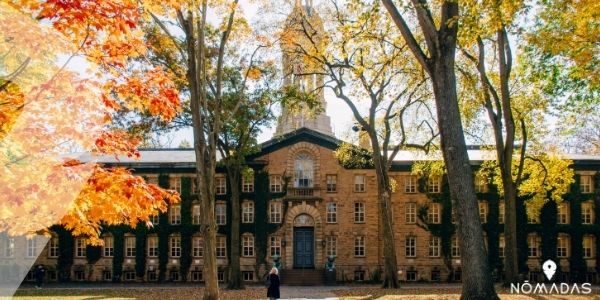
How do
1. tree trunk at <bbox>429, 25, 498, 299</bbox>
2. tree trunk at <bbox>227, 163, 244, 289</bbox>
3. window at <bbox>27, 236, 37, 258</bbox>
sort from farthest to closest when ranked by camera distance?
1. window at <bbox>27, 236, 37, 258</bbox>
2. tree trunk at <bbox>227, 163, 244, 289</bbox>
3. tree trunk at <bbox>429, 25, 498, 299</bbox>

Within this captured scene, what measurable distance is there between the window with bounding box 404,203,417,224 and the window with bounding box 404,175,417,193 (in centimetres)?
98

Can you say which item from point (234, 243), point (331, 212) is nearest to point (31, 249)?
point (234, 243)

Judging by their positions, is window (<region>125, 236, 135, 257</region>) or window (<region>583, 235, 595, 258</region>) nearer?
window (<region>583, 235, 595, 258</region>)

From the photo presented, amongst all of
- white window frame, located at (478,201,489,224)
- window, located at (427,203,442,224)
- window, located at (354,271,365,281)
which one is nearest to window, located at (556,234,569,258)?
white window frame, located at (478,201,489,224)

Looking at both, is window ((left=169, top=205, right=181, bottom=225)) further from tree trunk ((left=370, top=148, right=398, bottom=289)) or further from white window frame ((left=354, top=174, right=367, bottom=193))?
tree trunk ((left=370, top=148, right=398, bottom=289))

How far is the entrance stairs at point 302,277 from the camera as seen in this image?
42.5m

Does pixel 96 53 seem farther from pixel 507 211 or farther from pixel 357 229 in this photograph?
pixel 357 229

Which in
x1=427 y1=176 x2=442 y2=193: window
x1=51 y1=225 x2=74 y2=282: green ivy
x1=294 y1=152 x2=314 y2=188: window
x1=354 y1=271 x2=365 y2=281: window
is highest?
x1=294 y1=152 x2=314 y2=188: window

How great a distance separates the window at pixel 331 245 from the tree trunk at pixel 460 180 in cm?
3052

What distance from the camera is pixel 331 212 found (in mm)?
45281

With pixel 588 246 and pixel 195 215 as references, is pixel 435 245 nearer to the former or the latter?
pixel 588 246

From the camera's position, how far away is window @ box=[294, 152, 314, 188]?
4544cm

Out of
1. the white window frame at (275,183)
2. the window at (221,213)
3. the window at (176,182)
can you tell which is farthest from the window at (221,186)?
the white window frame at (275,183)

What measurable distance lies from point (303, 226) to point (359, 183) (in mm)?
4914
